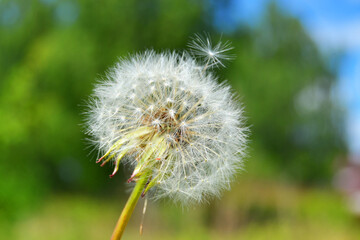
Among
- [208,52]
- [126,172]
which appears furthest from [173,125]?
[126,172]

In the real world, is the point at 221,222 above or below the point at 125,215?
above

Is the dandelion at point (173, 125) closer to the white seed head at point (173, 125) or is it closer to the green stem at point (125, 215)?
the white seed head at point (173, 125)

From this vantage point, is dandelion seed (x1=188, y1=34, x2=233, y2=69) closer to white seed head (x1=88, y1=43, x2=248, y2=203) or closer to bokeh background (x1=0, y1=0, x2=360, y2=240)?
white seed head (x1=88, y1=43, x2=248, y2=203)

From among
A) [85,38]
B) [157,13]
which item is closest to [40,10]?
[85,38]

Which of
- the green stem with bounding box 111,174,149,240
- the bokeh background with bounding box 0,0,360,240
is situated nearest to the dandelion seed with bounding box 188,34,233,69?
the green stem with bounding box 111,174,149,240

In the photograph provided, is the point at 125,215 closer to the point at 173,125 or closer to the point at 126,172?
the point at 173,125
